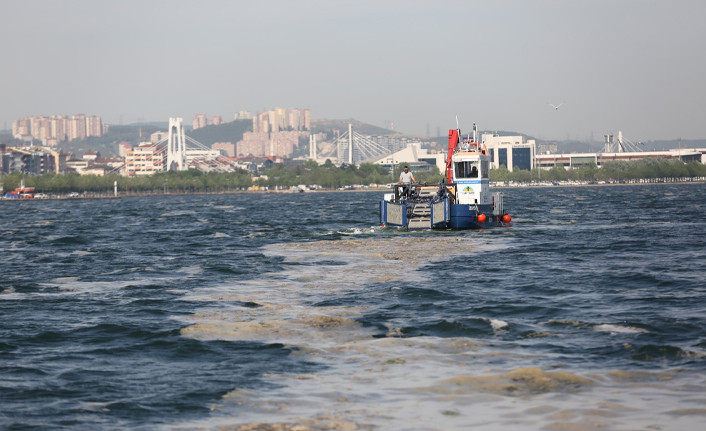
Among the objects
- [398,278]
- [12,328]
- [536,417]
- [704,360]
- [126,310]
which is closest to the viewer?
[536,417]

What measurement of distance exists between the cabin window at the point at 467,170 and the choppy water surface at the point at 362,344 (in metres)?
18.2

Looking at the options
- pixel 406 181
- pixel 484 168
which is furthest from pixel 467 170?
pixel 406 181

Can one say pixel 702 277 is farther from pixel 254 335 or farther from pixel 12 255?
pixel 12 255

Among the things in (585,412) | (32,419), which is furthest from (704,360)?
(32,419)

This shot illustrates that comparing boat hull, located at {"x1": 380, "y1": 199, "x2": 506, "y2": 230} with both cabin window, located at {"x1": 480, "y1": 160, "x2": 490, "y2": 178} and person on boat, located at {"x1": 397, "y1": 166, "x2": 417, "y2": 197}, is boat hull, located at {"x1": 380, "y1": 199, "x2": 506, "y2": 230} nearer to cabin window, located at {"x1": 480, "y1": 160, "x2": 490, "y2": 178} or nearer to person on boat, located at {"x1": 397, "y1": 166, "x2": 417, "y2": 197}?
person on boat, located at {"x1": 397, "y1": 166, "x2": 417, "y2": 197}

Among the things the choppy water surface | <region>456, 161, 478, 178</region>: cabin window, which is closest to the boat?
<region>456, 161, 478, 178</region>: cabin window

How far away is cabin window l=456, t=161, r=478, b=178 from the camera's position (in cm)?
5488

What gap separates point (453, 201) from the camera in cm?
5578

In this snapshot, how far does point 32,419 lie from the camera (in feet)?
43.6

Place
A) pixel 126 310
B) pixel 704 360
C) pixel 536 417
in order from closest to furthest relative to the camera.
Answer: pixel 536 417
pixel 704 360
pixel 126 310

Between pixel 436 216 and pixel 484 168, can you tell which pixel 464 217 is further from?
pixel 484 168

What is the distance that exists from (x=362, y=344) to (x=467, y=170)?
3784 cm

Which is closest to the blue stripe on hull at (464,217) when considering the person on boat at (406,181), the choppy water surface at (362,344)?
the person on boat at (406,181)

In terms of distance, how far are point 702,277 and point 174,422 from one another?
2006 centimetres
